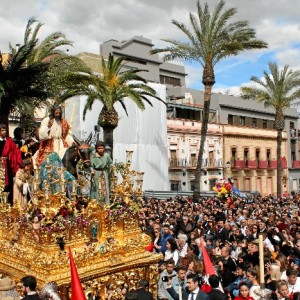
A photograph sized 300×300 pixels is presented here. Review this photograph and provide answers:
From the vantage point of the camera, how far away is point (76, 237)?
22.1 feet

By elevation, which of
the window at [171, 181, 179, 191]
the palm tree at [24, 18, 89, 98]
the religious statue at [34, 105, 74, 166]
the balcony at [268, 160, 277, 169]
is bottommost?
the window at [171, 181, 179, 191]

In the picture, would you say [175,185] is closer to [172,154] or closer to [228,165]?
[172,154]

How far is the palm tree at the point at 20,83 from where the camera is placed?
11.2 m

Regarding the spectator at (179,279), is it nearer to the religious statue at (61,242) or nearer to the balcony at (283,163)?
the religious statue at (61,242)

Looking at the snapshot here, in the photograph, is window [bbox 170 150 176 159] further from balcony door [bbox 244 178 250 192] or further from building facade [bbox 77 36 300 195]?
balcony door [bbox 244 178 250 192]

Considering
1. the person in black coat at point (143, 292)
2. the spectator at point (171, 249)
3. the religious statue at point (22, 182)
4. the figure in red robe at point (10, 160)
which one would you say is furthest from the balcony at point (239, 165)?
the person in black coat at point (143, 292)

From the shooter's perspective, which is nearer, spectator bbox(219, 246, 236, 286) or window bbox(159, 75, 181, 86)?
spectator bbox(219, 246, 236, 286)

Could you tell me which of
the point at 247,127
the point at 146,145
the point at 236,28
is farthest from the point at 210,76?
the point at 247,127

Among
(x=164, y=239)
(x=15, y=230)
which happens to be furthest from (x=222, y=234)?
(x=15, y=230)

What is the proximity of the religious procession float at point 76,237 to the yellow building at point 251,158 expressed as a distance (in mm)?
33967

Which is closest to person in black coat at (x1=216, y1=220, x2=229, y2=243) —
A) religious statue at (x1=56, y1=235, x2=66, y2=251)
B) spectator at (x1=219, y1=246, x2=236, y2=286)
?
spectator at (x1=219, y1=246, x2=236, y2=286)

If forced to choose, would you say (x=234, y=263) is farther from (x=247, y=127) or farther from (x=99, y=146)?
(x=247, y=127)

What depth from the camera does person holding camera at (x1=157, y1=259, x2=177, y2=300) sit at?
764cm

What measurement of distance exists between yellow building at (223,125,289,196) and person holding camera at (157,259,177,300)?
3346 centimetres
